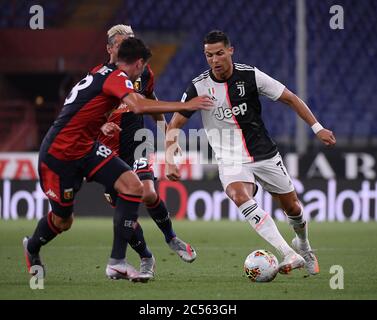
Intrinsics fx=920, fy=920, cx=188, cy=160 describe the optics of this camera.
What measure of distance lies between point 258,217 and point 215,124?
0.93 m

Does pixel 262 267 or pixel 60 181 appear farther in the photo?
pixel 262 267

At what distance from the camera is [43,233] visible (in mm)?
6840

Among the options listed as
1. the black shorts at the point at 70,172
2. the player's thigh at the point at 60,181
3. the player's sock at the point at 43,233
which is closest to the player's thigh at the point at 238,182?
the black shorts at the point at 70,172

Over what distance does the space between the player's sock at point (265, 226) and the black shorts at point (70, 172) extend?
3.37 ft

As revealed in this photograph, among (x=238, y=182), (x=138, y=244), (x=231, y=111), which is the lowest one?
(x=138, y=244)

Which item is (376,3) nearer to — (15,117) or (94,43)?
(94,43)

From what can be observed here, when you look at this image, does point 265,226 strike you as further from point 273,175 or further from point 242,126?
point 242,126

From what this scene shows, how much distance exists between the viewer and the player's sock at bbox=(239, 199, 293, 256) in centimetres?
687

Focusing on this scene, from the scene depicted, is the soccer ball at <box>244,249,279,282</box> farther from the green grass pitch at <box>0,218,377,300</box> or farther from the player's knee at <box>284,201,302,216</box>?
the player's knee at <box>284,201,302,216</box>

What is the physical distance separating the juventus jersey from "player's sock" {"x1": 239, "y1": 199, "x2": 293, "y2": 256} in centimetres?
50

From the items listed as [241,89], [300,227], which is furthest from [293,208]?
[241,89]

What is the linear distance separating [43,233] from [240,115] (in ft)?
6.08

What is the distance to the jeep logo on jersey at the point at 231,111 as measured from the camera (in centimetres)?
743

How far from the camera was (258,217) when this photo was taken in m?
7.00
